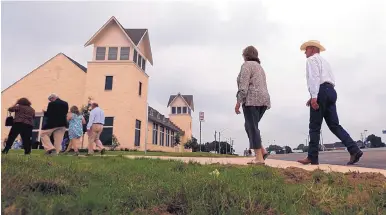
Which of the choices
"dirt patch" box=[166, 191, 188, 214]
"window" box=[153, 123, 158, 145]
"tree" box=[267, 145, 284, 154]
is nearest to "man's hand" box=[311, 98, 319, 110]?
"dirt patch" box=[166, 191, 188, 214]

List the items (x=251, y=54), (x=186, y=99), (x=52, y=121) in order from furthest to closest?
(x=186, y=99) < (x=52, y=121) < (x=251, y=54)

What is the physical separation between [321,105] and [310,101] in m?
0.20

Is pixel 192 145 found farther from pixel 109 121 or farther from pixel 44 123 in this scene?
pixel 44 123

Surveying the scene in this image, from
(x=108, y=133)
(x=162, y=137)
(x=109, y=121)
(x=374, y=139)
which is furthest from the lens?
(x=374, y=139)

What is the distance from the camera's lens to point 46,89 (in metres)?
34.4

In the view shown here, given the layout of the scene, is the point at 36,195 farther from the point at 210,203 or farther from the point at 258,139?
the point at 258,139

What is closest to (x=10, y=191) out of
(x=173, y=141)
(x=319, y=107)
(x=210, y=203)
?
(x=210, y=203)

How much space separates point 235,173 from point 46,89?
33110 millimetres

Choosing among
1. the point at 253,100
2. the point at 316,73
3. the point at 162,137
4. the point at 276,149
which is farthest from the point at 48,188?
the point at 276,149

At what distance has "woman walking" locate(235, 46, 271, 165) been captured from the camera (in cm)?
625

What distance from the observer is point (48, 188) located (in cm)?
319

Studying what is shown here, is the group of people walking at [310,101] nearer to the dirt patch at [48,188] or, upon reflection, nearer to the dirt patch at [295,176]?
the dirt patch at [295,176]

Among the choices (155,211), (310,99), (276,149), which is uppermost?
(276,149)

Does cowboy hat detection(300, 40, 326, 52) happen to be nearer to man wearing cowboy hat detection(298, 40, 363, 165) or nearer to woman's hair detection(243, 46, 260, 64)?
man wearing cowboy hat detection(298, 40, 363, 165)
